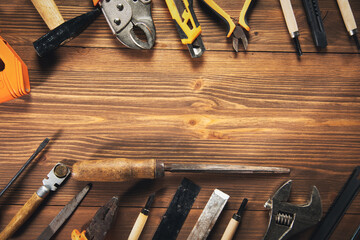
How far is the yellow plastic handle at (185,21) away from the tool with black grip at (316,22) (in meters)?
0.42

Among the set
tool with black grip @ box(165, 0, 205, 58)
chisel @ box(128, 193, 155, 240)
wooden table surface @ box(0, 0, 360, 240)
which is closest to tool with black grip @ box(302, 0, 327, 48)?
wooden table surface @ box(0, 0, 360, 240)

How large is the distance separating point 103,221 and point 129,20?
0.71 meters

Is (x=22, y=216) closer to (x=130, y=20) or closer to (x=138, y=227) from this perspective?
(x=138, y=227)

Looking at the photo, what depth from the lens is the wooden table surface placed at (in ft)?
3.51

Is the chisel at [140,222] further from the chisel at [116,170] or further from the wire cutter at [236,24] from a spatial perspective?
the wire cutter at [236,24]

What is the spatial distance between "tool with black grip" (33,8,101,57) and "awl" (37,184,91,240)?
503mm

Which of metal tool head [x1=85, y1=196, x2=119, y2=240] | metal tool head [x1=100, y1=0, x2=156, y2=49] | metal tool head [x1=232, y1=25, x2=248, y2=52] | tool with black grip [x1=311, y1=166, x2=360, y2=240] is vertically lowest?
metal tool head [x1=85, y1=196, x2=119, y2=240]

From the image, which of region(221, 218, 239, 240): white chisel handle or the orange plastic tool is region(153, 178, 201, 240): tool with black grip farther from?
the orange plastic tool

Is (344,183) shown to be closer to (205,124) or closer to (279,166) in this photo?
(279,166)

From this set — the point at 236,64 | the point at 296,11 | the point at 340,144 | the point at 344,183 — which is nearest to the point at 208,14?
the point at 236,64

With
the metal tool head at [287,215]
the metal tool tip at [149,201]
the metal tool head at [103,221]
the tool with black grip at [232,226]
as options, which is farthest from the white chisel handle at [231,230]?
the metal tool head at [103,221]

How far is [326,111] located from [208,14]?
573 millimetres

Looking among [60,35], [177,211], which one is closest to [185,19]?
[60,35]

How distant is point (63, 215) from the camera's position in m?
1.04
